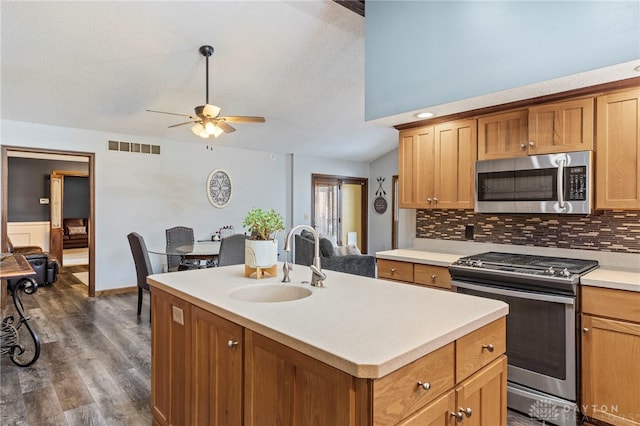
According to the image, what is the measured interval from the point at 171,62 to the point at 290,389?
3591 millimetres

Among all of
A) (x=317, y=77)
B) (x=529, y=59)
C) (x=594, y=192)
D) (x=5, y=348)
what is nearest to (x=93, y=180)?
(x=5, y=348)

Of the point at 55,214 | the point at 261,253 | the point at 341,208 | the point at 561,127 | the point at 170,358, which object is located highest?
the point at 561,127

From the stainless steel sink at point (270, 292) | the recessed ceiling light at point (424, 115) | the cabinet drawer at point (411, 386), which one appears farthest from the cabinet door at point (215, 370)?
the recessed ceiling light at point (424, 115)

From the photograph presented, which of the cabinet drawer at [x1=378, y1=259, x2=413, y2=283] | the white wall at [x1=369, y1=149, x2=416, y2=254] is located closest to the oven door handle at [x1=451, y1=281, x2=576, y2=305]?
the cabinet drawer at [x1=378, y1=259, x2=413, y2=283]

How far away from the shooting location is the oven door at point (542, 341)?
2.24 m

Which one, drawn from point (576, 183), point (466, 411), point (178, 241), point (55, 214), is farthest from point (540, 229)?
point (55, 214)

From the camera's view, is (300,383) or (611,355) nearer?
(300,383)

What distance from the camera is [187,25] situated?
3193 millimetres

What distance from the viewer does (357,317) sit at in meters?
1.35

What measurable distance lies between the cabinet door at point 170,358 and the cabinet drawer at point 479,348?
1.17m

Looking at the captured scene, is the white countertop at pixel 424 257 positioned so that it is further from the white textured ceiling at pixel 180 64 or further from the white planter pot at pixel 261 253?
the white planter pot at pixel 261 253

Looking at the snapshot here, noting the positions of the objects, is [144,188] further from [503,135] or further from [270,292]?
[503,135]

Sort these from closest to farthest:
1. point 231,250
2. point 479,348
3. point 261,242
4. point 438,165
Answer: point 479,348
point 261,242
point 438,165
point 231,250

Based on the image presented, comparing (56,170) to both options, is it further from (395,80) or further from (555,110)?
(555,110)
